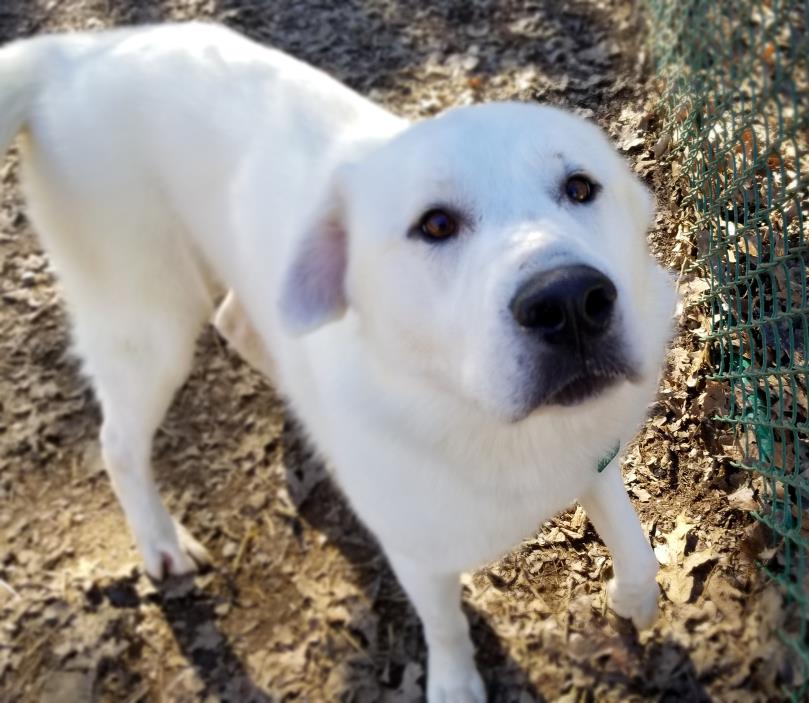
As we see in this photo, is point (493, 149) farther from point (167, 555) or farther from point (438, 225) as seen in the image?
point (167, 555)

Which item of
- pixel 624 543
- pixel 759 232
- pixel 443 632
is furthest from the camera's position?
pixel 759 232

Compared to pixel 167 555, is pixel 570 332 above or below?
above

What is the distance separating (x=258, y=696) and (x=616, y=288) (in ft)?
6.76

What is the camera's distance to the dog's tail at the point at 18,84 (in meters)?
2.60

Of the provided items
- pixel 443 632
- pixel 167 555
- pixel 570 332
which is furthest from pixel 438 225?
pixel 167 555

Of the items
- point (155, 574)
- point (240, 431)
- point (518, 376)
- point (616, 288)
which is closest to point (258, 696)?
point (155, 574)

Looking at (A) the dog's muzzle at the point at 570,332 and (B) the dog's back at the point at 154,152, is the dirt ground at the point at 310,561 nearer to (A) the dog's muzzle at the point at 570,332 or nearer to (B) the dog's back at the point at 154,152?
(B) the dog's back at the point at 154,152

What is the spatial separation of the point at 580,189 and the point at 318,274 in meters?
0.71

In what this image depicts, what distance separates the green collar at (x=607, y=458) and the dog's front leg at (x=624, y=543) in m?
0.11

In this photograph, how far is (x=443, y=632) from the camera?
→ 2.52 metres

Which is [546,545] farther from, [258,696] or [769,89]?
[769,89]

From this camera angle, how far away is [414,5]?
196 inches

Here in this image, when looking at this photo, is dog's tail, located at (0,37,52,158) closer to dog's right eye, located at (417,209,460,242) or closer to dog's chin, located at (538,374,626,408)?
dog's right eye, located at (417,209,460,242)

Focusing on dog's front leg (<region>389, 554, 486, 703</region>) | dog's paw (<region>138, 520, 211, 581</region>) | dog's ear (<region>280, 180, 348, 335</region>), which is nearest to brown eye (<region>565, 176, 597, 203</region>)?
dog's ear (<region>280, 180, 348, 335</region>)
